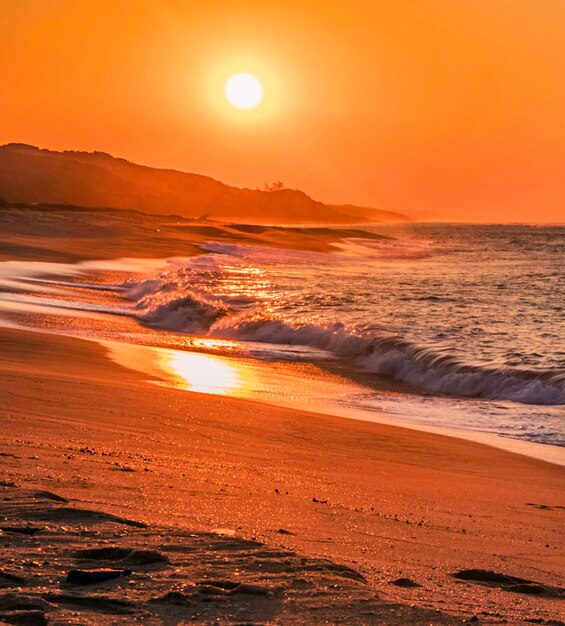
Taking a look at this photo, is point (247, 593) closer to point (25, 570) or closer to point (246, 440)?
point (25, 570)

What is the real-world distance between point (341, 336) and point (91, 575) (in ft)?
51.1

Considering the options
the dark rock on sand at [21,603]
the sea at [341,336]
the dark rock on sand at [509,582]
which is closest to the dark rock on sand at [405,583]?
the dark rock on sand at [509,582]

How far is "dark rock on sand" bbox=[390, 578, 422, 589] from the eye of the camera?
4.20 meters

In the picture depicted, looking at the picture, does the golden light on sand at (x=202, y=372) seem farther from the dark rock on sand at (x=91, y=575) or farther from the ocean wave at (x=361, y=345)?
the dark rock on sand at (x=91, y=575)

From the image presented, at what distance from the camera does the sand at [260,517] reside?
12.2ft

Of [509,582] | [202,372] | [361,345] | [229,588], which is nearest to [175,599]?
[229,588]

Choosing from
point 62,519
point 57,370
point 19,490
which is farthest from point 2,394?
point 62,519

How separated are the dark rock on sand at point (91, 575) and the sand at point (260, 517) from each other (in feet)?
0.13

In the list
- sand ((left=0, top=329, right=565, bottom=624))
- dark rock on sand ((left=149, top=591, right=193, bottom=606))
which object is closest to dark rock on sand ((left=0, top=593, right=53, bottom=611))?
sand ((left=0, top=329, right=565, bottom=624))

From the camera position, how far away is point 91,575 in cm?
377

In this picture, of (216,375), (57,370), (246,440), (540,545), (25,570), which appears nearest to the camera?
(25,570)

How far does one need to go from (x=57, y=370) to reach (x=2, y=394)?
2.98m

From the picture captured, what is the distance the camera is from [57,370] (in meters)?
11.8

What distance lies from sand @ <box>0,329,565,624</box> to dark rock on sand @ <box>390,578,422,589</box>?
1 cm
